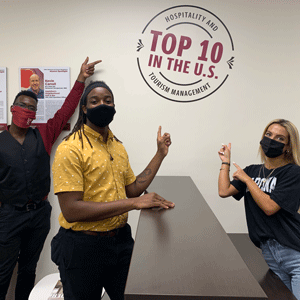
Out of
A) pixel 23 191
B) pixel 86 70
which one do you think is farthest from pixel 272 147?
pixel 23 191

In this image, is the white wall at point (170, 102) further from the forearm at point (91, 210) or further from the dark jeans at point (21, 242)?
the forearm at point (91, 210)

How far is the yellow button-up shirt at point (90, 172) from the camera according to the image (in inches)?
49.3

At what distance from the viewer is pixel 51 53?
2.44m

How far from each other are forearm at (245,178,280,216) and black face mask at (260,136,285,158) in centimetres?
23

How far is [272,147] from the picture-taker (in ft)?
5.52

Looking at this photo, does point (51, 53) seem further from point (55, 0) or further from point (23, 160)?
point (23, 160)

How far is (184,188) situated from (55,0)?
1.93 meters

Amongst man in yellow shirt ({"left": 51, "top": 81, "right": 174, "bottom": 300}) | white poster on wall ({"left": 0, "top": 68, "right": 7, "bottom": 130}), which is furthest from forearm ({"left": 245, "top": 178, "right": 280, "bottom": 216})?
white poster on wall ({"left": 0, "top": 68, "right": 7, "bottom": 130})

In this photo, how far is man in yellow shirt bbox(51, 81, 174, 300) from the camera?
4.13 feet

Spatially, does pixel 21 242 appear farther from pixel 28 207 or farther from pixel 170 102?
pixel 170 102

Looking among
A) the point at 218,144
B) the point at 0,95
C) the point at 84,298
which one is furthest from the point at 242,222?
the point at 0,95

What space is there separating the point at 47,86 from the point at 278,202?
2029mm

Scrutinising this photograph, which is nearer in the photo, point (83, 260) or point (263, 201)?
point (83, 260)

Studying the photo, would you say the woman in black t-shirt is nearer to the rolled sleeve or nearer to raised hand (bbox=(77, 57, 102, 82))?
the rolled sleeve
